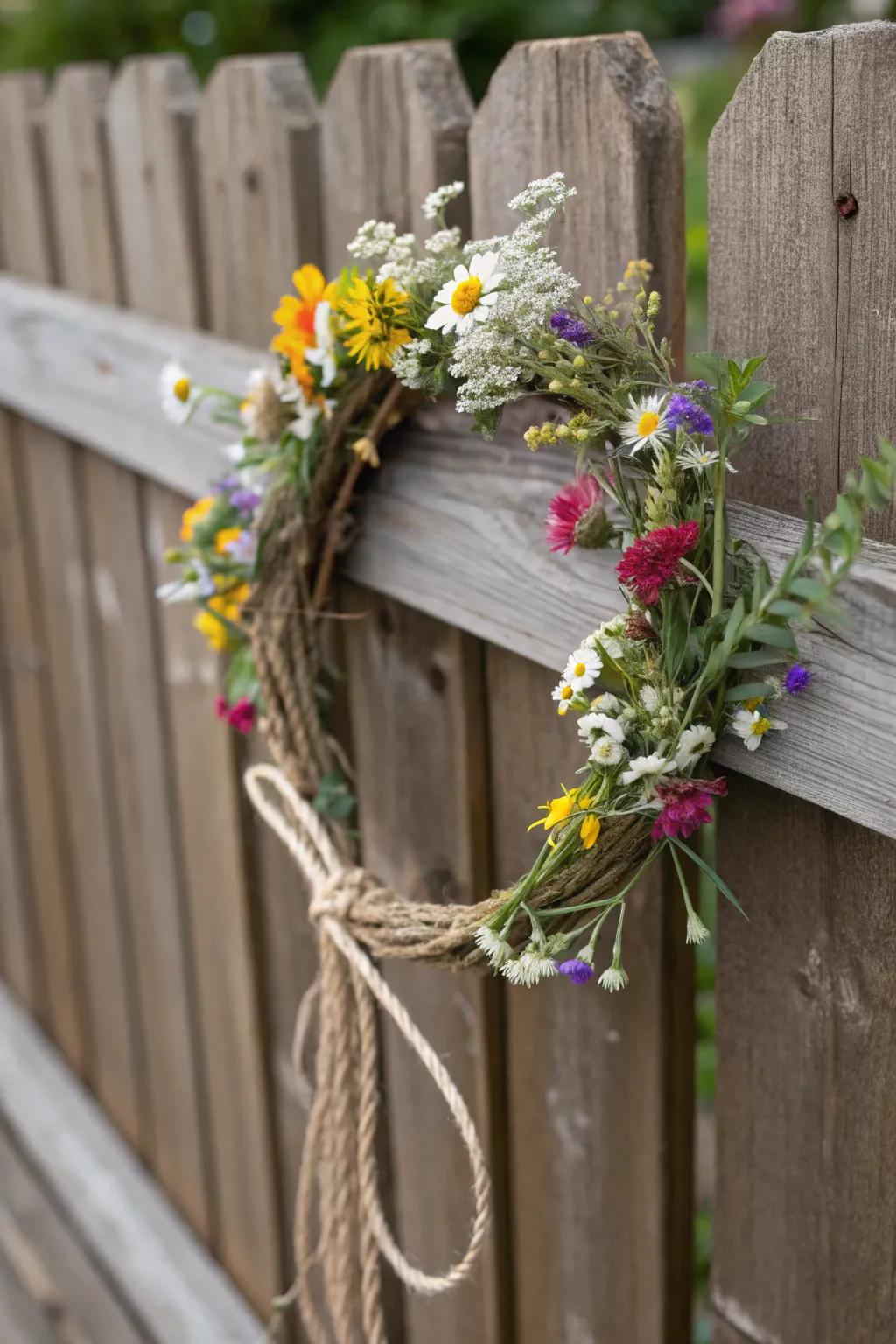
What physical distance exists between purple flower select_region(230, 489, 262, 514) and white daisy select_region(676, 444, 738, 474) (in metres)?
0.51

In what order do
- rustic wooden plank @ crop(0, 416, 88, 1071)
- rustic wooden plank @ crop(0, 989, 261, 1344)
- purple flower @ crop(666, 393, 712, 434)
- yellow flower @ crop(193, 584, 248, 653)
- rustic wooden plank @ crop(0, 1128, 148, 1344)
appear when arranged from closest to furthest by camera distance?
purple flower @ crop(666, 393, 712, 434)
yellow flower @ crop(193, 584, 248, 653)
rustic wooden plank @ crop(0, 989, 261, 1344)
rustic wooden plank @ crop(0, 1128, 148, 1344)
rustic wooden plank @ crop(0, 416, 88, 1071)

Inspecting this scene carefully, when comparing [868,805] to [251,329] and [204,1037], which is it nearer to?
[251,329]

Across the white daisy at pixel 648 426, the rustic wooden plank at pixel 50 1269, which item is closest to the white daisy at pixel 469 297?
the white daisy at pixel 648 426

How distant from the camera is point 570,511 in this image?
922 millimetres

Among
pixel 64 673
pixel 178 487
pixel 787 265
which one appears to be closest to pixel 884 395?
pixel 787 265

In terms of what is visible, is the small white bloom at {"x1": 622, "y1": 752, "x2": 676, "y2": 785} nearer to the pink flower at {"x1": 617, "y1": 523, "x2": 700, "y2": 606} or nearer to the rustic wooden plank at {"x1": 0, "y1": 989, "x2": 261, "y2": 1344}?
the pink flower at {"x1": 617, "y1": 523, "x2": 700, "y2": 606}

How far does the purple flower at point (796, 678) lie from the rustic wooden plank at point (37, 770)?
1677 millimetres

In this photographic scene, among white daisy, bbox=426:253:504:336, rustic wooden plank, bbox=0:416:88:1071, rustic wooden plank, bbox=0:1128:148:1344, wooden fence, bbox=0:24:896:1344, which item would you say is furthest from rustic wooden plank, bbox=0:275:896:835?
rustic wooden plank, bbox=0:1128:148:1344

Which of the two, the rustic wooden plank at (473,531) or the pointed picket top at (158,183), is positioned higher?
the pointed picket top at (158,183)

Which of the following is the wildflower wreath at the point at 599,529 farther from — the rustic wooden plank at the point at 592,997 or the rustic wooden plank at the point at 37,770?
the rustic wooden plank at the point at 37,770

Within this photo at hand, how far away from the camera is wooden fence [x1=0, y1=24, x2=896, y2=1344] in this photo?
88 centimetres

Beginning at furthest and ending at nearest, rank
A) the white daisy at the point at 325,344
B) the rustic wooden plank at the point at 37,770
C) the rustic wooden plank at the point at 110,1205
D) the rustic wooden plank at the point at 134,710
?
the rustic wooden plank at the point at 37,770
the rustic wooden plank at the point at 110,1205
the rustic wooden plank at the point at 134,710
the white daisy at the point at 325,344

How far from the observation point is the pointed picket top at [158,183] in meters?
1.56

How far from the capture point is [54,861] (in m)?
2.41
